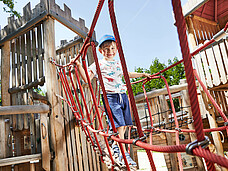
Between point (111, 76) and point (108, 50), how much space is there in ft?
0.85

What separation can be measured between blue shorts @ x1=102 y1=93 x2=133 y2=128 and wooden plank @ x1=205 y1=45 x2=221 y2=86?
2465 mm

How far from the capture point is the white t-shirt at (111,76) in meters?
1.79

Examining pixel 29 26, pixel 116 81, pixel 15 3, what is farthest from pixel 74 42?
pixel 15 3

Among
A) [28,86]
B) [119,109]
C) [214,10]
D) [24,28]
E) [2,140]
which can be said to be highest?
[214,10]

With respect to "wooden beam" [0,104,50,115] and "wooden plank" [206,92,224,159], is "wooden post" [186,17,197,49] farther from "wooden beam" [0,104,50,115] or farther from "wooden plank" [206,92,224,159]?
"wooden beam" [0,104,50,115]

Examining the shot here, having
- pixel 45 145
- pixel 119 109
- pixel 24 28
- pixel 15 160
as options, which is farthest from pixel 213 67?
pixel 15 160

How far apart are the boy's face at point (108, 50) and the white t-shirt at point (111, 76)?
5 centimetres

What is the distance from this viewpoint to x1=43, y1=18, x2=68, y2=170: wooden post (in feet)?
8.04

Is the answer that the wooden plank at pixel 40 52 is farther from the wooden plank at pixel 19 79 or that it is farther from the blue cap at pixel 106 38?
the blue cap at pixel 106 38

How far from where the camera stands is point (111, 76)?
1844 mm

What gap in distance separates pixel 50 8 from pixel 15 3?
3407 mm

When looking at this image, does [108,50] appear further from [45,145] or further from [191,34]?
[191,34]

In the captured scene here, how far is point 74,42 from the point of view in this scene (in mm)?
3686

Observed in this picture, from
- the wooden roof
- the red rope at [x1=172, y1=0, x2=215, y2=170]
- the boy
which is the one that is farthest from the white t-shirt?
the wooden roof
